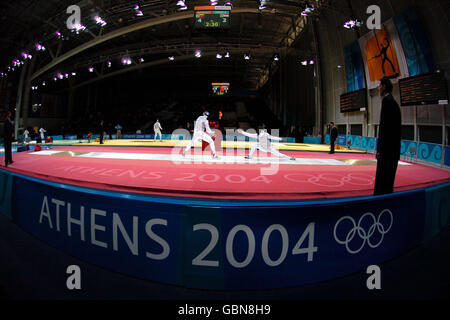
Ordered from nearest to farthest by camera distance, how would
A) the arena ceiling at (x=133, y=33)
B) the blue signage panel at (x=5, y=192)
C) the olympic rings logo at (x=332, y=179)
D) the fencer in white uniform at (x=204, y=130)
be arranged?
the blue signage panel at (x=5, y=192)
the olympic rings logo at (x=332, y=179)
the fencer in white uniform at (x=204, y=130)
the arena ceiling at (x=133, y=33)

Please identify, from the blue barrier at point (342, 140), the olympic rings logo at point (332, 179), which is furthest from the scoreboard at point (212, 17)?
the blue barrier at point (342, 140)

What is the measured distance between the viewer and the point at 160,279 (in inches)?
96.0

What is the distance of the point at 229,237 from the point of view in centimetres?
227

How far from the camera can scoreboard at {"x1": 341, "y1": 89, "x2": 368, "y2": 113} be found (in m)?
15.1

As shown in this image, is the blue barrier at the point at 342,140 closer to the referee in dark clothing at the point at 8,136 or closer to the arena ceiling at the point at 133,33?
the arena ceiling at the point at 133,33

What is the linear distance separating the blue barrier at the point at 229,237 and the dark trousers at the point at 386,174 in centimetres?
28

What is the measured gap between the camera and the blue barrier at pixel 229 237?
7.50ft

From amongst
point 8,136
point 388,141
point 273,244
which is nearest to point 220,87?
point 8,136

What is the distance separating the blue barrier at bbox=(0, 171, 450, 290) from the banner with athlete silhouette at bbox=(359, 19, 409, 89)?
1245 centimetres

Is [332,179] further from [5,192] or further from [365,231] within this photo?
[5,192]

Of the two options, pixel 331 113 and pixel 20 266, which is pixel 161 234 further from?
pixel 331 113

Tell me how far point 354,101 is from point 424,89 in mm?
5906

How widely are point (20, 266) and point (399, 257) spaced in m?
5.20
